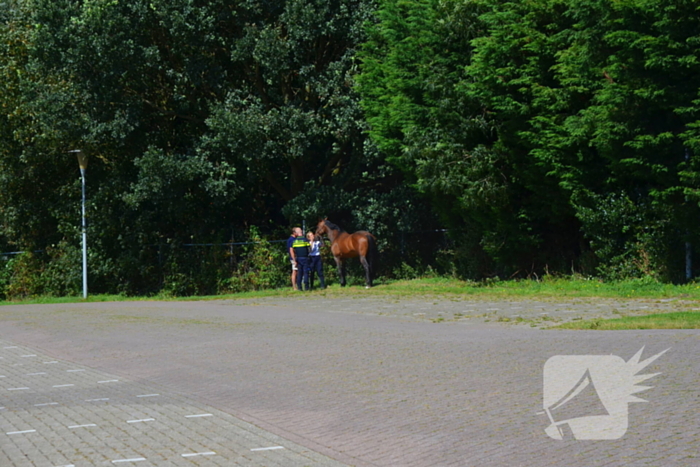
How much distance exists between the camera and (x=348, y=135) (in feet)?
106

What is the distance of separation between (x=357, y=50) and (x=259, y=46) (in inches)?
133

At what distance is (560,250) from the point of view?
2731 cm

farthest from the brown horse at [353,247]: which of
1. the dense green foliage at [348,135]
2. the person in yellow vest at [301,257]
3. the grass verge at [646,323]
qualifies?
the grass verge at [646,323]

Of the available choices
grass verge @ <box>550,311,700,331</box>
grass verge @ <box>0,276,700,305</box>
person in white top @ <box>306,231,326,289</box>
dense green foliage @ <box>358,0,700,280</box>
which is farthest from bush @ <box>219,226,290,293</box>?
grass verge @ <box>550,311,700,331</box>

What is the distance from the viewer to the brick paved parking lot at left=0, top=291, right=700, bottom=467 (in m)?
7.27

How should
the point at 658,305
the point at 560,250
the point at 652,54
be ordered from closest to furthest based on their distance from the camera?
1. the point at 658,305
2. the point at 652,54
3. the point at 560,250

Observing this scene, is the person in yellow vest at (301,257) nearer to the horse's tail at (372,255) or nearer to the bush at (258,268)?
the horse's tail at (372,255)

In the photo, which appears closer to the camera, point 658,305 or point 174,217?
point 658,305

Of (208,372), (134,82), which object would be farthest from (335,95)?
(208,372)

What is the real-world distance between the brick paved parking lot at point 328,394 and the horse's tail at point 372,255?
437 inches

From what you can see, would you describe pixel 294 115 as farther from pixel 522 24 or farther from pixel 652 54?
pixel 652 54

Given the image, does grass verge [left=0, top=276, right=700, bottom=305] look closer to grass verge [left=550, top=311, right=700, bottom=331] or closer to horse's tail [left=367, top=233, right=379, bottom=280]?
horse's tail [left=367, top=233, right=379, bottom=280]

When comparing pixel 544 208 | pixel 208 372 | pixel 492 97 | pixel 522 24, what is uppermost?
pixel 522 24

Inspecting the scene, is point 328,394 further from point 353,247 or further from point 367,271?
point 353,247
